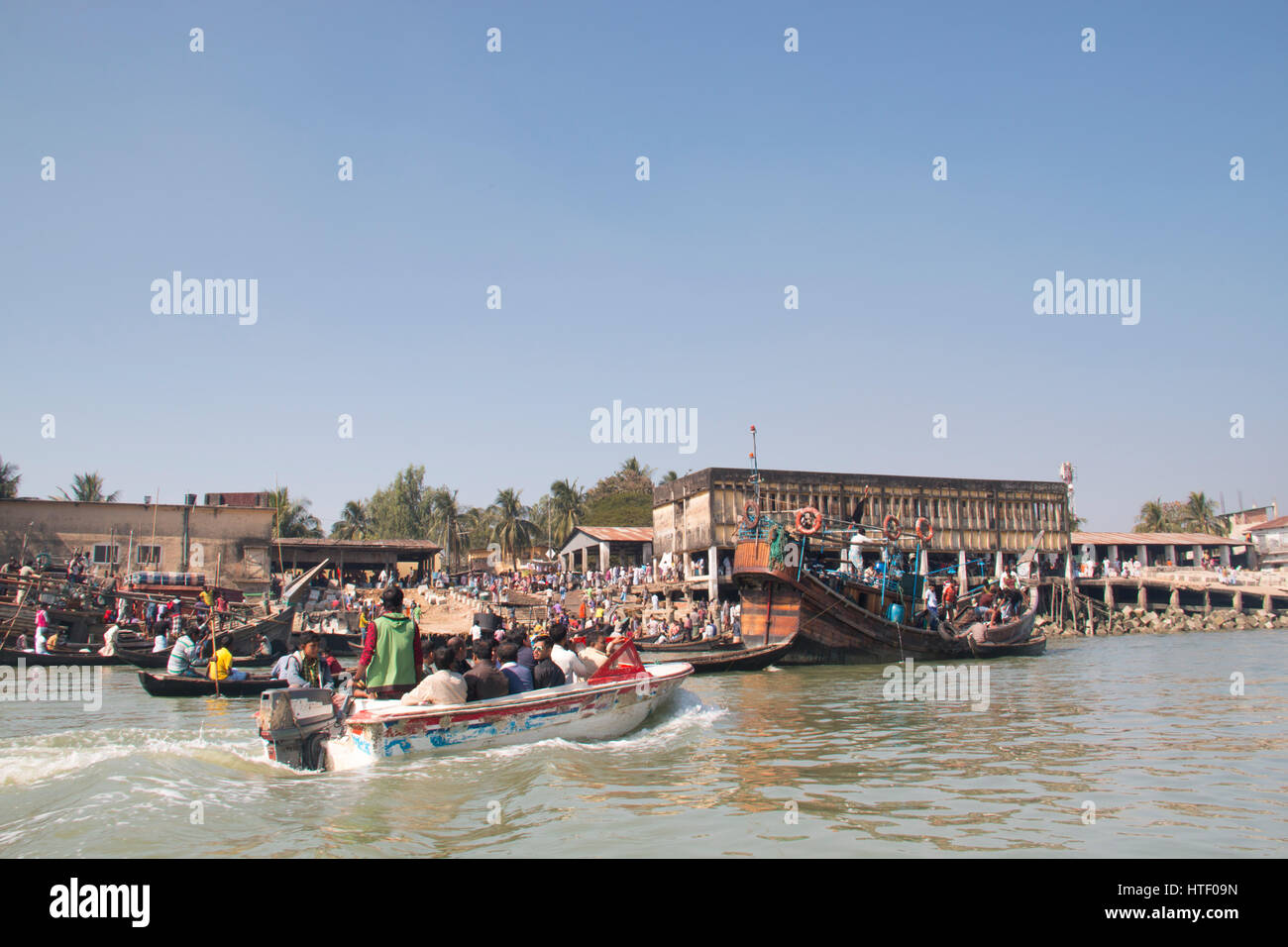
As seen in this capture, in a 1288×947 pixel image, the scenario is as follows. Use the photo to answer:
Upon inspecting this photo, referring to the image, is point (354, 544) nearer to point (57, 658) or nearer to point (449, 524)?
point (449, 524)

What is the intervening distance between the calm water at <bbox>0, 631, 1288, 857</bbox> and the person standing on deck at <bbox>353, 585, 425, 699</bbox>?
3.70 feet

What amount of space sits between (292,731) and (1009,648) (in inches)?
940

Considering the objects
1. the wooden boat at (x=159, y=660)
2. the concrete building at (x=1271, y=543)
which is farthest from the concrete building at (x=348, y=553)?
the concrete building at (x=1271, y=543)

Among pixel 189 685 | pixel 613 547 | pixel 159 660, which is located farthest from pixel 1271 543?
pixel 189 685

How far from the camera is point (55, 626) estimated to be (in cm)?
2797

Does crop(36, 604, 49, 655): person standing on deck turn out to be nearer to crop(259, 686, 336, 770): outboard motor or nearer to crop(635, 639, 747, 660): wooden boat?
crop(635, 639, 747, 660): wooden boat

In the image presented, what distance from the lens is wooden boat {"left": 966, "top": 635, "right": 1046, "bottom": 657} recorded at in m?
27.1

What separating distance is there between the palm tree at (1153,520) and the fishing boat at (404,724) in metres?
67.9

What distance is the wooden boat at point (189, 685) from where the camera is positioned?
17.5 metres

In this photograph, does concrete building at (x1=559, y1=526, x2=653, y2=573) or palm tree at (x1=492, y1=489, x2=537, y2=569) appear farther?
palm tree at (x1=492, y1=489, x2=537, y2=569)

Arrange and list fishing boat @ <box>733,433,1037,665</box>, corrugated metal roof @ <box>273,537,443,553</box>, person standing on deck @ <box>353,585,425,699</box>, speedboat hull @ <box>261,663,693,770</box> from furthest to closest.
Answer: corrugated metal roof @ <box>273,537,443,553</box> < fishing boat @ <box>733,433,1037,665</box> < person standing on deck @ <box>353,585,425,699</box> < speedboat hull @ <box>261,663,693,770</box>

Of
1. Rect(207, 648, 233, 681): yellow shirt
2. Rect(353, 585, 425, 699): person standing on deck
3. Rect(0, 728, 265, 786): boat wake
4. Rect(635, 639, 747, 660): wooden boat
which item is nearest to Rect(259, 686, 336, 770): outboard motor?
Rect(0, 728, 265, 786): boat wake
